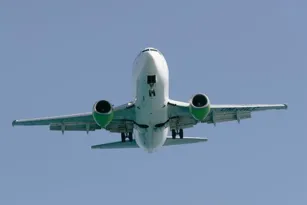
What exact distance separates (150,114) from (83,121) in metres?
6.75

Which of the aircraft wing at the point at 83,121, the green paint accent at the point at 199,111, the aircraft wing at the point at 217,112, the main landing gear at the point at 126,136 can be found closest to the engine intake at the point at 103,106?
the aircraft wing at the point at 83,121

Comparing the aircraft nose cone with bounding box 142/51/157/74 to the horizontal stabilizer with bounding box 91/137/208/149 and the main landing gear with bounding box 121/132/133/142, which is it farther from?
the main landing gear with bounding box 121/132/133/142

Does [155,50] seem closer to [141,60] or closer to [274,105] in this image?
[141,60]

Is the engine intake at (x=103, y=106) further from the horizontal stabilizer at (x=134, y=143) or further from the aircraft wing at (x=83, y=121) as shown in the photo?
the horizontal stabilizer at (x=134, y=143)

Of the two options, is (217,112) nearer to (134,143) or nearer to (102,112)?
(134,143)

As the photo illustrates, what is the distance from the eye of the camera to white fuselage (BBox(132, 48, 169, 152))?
129ft

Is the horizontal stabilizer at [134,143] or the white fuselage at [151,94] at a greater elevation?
the white fuselage at [151,94]

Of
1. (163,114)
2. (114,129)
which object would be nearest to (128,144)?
(114,129)

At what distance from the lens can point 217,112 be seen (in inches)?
1797

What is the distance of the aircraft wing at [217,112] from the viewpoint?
42.5 meters

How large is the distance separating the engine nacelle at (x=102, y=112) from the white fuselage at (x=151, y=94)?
75.0 inches

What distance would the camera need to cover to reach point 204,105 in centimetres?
3984

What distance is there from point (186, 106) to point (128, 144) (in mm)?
6220

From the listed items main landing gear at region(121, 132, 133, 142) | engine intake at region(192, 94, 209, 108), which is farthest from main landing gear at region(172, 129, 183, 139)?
engine intake at region(192, 94, 209, 108)
